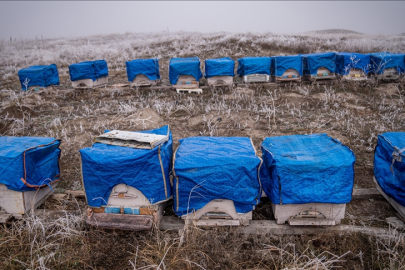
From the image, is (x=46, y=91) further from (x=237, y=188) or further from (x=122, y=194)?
(x=237, y=188)

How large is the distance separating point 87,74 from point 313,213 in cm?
986

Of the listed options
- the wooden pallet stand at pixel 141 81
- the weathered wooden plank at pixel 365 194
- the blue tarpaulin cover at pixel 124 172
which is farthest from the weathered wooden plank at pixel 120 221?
the wooden pallet stand at pixel 141 81

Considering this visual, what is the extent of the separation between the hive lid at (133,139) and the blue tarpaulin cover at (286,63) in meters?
7.46

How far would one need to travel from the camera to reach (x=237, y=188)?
133 inches

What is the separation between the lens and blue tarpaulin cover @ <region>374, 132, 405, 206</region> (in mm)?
3588

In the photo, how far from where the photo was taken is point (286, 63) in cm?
1010

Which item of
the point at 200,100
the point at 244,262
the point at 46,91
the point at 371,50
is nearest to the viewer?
the point at 244,262

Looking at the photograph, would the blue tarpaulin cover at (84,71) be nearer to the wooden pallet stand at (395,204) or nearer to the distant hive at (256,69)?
the distant hive at (256,69)

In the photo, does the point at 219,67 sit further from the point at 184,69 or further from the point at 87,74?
the point at 87,74

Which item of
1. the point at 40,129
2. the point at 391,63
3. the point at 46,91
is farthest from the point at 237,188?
the point at 46,91

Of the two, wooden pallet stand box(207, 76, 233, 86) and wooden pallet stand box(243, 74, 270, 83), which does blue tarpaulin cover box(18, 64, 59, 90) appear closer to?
wooden pallet stand box(207, 76, 233, 86)

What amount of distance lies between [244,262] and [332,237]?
45.8 inches

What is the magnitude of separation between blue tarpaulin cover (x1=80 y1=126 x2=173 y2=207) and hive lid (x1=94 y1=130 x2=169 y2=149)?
10 cm

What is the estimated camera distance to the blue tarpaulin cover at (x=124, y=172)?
3.36 meters
